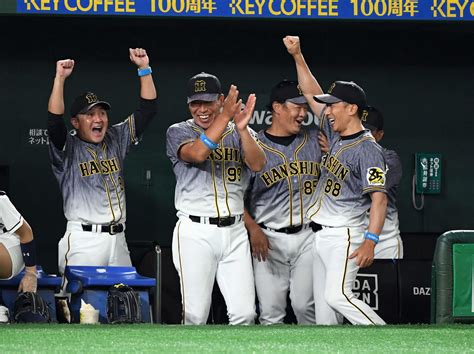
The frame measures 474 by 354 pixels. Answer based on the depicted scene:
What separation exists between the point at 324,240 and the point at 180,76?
248 cm

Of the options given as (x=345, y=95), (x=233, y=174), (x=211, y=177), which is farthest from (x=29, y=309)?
(x=345, y=95)

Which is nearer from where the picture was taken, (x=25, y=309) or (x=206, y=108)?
(x=25, y=309)

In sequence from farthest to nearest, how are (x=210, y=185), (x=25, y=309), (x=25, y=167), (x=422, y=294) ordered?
(x=25, y=167) < (x=422, y=294) < (x=210, y=185) < (x=25, y=309)

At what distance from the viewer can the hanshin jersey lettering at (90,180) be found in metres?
7.88

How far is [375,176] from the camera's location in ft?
23.3

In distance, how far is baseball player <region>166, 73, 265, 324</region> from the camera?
7.27m

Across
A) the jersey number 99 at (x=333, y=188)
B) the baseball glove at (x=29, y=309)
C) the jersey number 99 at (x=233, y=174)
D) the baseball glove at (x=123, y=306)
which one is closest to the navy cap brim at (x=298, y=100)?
the jersey number 99 at (x=233, y=174)

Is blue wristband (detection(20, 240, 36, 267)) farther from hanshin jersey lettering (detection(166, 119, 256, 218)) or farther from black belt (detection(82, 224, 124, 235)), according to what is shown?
hanshin jersey lettering (detection(166, 119, 256, 218))

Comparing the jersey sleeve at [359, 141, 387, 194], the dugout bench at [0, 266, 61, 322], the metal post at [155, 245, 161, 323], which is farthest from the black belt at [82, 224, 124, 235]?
the jersey sleeve at [359, 141, 387, 194]

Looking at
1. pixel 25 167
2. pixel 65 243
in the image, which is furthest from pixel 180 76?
pixel 65 243

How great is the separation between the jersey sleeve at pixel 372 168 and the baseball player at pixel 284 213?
2.33ft

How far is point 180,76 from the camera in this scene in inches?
365

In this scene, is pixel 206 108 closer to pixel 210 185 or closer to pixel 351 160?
pixel 210 185

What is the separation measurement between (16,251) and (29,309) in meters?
0.39
